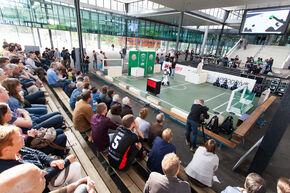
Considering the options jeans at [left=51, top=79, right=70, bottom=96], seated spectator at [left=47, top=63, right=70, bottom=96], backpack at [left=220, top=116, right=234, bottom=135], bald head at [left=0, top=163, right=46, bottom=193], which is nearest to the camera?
bald head at [left=0, top=163, right=46, bottom=193]

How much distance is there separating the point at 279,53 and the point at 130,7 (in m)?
22.8

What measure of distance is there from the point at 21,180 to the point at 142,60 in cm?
1335

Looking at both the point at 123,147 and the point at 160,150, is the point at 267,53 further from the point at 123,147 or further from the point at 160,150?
the point at 123,147

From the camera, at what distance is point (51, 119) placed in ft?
10.3

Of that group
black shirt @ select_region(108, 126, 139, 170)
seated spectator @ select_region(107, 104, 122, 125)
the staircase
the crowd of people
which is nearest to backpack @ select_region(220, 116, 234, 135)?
the crowd of people

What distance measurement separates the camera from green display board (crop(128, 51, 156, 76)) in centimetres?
1288

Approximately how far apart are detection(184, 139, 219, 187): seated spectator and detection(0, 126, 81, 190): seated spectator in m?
2.29

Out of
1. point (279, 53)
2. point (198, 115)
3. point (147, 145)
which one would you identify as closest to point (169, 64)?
point (198, 115)

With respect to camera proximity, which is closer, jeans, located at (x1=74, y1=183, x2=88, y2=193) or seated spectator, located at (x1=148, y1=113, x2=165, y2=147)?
jeans, located at (x1=74, y1=183, x2=88, y2=193)

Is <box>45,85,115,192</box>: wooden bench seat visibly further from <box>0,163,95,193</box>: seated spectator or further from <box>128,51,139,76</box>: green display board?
<box>128,51,139,76</box>: green display board

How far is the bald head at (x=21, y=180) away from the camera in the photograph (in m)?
0.96

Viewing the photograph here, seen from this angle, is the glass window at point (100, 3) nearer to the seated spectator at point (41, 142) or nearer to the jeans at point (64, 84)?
the jeans at point (64, 84)

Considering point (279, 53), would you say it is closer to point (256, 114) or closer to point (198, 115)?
point (256, 114)

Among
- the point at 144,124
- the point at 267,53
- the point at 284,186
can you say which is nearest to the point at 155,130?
the point at 144,124
